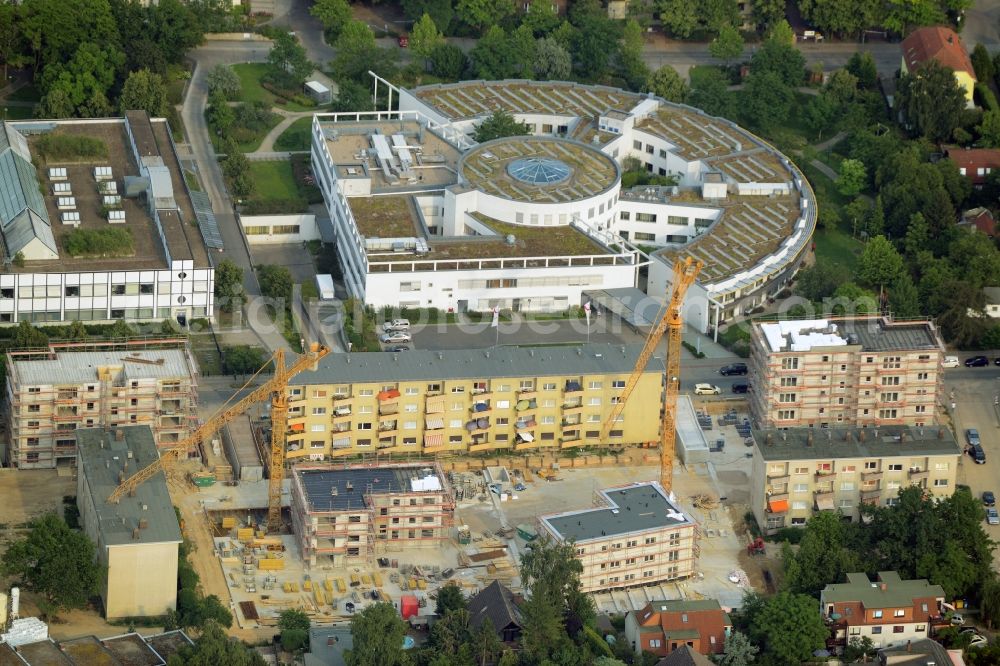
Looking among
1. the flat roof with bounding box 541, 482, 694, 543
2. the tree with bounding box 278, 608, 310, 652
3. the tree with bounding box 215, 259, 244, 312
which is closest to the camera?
the tree with bounding box 278, 608, 310, 652

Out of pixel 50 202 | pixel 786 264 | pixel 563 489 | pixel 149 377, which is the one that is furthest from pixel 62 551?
pixel 786 264

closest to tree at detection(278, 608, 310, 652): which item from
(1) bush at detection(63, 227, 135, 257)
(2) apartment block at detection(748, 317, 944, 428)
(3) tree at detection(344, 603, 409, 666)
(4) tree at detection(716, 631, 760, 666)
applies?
(3) tree at detection(344, 603, 409, 666)

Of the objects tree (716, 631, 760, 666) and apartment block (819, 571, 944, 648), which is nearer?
tree (716, 631, 760, 666)

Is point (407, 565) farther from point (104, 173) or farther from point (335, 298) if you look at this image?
point (104, 173)

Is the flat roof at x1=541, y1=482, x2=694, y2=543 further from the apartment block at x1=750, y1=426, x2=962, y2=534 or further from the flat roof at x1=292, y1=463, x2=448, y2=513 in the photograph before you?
the flat roof at x1=292, y1=463, x2=448, y2=513

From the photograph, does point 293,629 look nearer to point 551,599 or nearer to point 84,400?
point 551,599

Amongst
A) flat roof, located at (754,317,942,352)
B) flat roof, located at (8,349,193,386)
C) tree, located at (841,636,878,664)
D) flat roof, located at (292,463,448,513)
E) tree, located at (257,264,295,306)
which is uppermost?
flat roof, located at (754,317,942,352)

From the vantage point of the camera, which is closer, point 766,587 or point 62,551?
point 62,551
